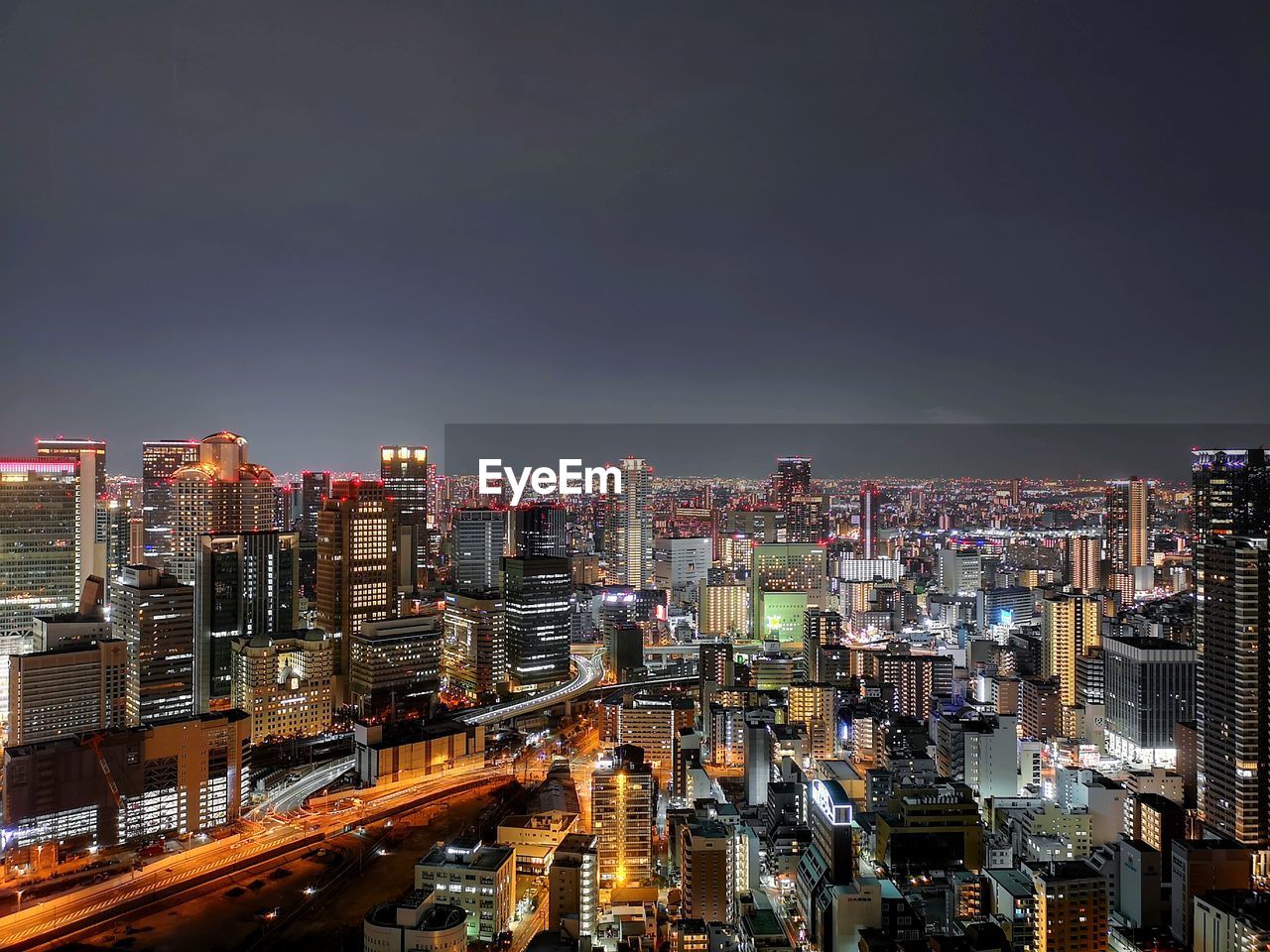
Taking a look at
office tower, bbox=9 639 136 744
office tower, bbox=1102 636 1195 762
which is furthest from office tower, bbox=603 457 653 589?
office tower, bbox=9 639 136 744

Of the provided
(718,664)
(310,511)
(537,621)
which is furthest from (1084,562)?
(310,511)

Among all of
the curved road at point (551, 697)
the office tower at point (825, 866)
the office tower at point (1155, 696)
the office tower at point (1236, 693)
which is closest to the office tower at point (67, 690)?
the curved road at point (551, 697)

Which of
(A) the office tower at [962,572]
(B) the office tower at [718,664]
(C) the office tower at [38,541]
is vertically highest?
(C) the office tower at [38,541]

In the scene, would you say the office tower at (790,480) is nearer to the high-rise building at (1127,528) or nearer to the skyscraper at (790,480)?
the skyscraper at (790,480)

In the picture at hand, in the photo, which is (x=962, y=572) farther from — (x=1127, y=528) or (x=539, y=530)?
(x=539, y=530)

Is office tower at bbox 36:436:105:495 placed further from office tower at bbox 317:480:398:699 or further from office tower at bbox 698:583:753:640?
office tower at bbox 698:583:753:640

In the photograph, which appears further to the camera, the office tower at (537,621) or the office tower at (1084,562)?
the office tower at (1084,562)
